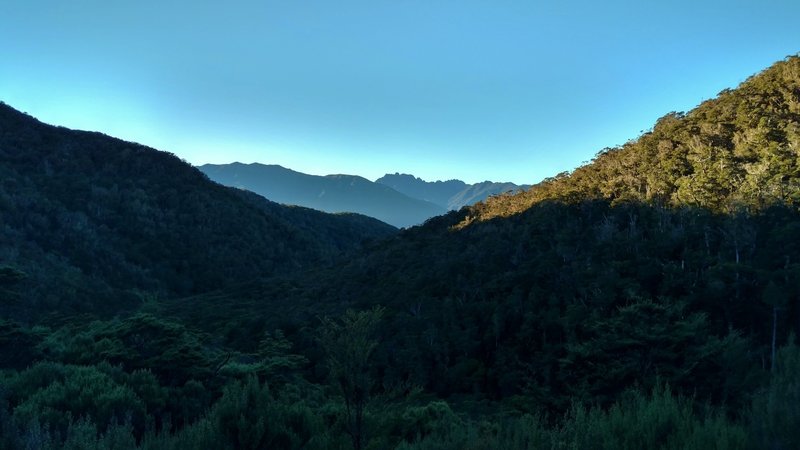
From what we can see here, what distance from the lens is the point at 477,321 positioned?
2198 cm

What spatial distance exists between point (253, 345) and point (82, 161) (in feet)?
130

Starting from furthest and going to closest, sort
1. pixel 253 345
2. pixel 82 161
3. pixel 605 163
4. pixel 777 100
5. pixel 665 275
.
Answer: pixel 82 161, pixel 605 163, pixel 777 100, pixel 253 345, pixel 665 275

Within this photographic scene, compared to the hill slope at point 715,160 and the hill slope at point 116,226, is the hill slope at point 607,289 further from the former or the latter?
the hill slope at point 116,226

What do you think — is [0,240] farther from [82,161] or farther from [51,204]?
[82,161]

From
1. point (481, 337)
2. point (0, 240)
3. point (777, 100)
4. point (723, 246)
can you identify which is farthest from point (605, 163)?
point (0, 240)

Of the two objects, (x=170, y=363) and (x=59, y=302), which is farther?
(x=59, y=302)

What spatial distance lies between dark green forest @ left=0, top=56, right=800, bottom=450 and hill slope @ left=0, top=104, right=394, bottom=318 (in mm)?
333

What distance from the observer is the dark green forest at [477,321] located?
23.1 feet

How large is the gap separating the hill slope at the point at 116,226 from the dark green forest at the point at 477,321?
33 centimetres

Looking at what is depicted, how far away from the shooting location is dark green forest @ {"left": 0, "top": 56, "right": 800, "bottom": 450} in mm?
7039

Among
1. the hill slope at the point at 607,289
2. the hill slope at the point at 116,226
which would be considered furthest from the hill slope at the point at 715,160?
the hill slope at the point at 116,226

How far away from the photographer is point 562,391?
1606cm

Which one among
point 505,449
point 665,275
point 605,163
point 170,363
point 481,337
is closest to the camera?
point 505,449

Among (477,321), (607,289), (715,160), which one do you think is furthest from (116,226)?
(715,160)
